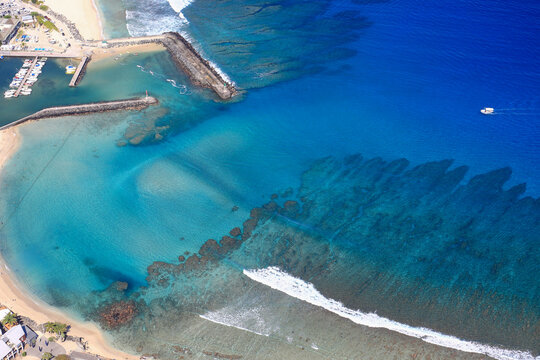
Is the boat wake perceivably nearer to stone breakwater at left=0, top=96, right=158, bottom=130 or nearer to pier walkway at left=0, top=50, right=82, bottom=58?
stone breakwater at left=0, top=96, right=158, bottom=130

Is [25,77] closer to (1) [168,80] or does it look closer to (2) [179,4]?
(1) [168,80]

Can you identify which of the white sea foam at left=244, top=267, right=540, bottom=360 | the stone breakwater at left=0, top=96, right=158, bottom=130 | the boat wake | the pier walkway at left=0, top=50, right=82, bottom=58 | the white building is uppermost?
the pier walkway at left=0, top=50, right=82, bottom=58

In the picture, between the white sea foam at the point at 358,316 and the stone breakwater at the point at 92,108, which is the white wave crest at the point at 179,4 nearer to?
the stone breakwater at the point at 92,108

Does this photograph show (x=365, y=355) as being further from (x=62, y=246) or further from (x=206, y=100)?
(x=206, y=100)

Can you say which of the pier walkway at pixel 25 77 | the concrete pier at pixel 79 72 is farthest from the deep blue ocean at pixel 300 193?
the pier walkway at pixel 25 77

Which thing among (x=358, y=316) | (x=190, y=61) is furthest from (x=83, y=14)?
Answer: (x=358, y=316)

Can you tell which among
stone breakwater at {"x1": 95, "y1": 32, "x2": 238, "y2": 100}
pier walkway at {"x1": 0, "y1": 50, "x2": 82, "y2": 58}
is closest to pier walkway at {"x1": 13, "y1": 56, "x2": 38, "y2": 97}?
pier walkway at {"x1": 0, "y1": 50, "x2": 82, "y2": 58}

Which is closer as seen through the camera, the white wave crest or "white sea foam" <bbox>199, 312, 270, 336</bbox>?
"white sea foam" <bbox>199, 312, 270, 336</bbox>
